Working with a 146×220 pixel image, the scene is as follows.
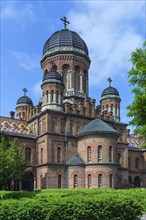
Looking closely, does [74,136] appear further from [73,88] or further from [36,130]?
[73,88]

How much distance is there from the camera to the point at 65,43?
55562mm

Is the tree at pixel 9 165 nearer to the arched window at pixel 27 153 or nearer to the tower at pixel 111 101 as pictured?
the arched window at pixel 27 153

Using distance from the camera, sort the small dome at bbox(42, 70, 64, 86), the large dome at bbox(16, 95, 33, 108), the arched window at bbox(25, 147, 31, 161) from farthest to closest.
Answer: the large dome at bbox(16, 95, 33, 108) → the small dome at bbox(42, 70, 64, 86) → the arched window at bbox(25, 147, 31, 161)

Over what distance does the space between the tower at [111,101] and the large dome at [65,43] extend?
8271mm

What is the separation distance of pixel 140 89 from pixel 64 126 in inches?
992

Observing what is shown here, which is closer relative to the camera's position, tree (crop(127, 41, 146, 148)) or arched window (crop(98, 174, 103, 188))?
tree (crop(127, 41, 146, 148))

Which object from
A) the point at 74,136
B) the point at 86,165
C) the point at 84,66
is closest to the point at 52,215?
the point at 86,165

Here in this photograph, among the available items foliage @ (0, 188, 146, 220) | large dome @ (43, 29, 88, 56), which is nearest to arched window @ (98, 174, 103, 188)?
large dome @ (43, 29, 88, 56)

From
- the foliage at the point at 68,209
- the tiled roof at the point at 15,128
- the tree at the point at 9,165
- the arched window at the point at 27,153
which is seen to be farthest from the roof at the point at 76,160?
the foliage at the point at 68,209

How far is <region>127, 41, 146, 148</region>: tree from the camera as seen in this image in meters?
21.2

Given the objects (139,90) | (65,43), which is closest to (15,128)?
(65,43)

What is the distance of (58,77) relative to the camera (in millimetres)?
48156

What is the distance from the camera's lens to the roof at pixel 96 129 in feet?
142

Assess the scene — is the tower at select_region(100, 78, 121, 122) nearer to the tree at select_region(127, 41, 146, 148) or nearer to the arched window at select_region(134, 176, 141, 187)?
Result: the arched window at select_region(134, 176, 141, 187)
